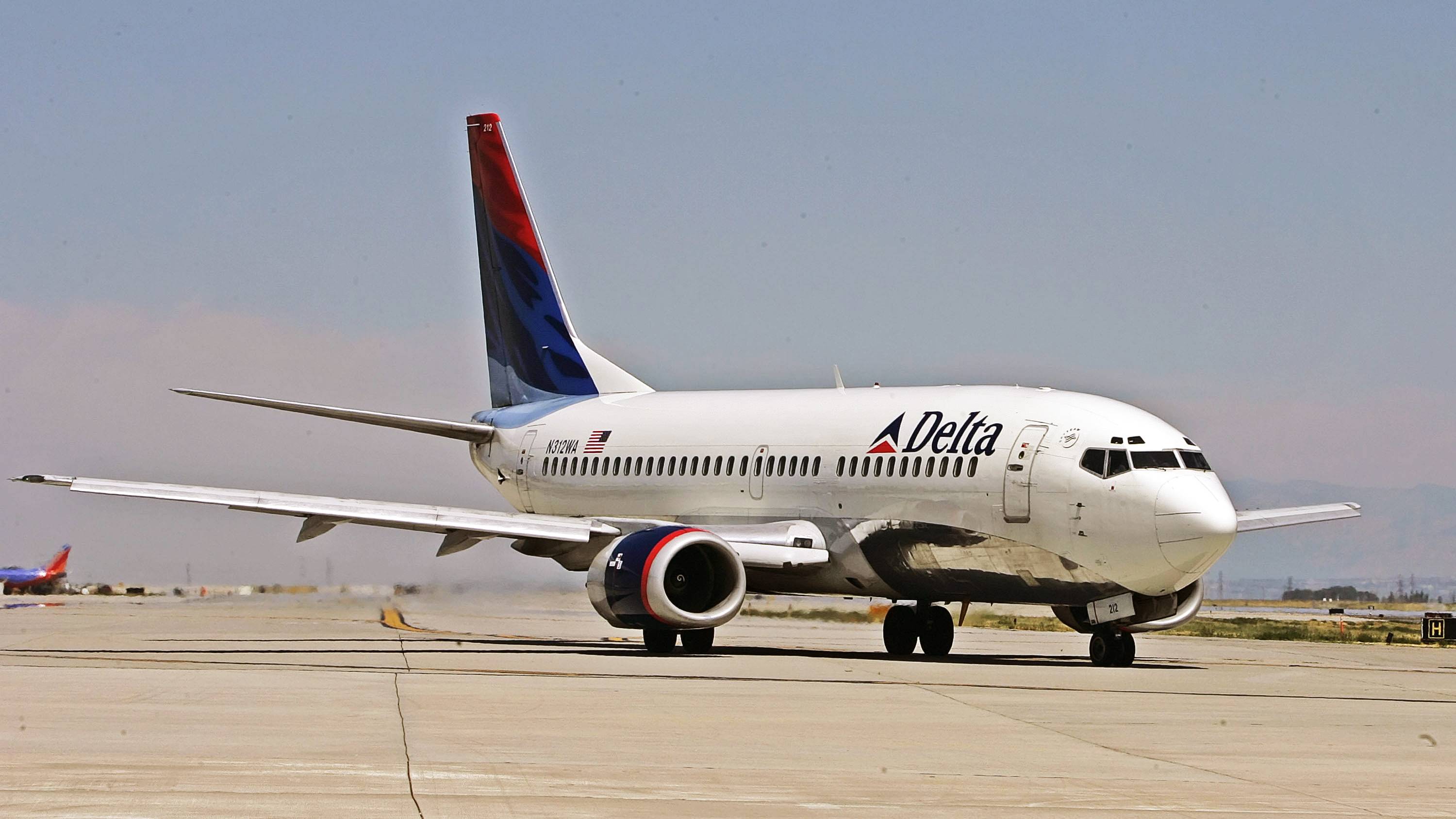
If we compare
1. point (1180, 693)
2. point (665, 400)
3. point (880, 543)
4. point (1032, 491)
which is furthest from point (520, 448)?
point (1180, 693)

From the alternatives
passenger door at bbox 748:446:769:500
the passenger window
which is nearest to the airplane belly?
the passenger window

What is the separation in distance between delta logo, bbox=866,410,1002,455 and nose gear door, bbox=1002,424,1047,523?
400 mm

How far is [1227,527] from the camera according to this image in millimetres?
23094

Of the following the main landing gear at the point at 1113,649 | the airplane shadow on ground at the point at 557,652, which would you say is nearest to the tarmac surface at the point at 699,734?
the airplane shadow on ground at the point at 557,652

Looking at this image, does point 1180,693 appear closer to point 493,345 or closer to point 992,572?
point 992,572

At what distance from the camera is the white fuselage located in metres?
23.5

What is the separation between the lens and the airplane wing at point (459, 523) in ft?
84.3

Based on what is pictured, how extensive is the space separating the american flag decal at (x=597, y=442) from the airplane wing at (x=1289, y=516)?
10582mm

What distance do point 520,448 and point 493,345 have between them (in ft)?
12.2

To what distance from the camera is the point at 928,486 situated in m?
25.6

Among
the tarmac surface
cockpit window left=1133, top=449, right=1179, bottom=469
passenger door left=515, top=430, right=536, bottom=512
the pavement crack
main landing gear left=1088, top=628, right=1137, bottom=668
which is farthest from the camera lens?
passenger door left=515, top=430, right=536, bottom=512

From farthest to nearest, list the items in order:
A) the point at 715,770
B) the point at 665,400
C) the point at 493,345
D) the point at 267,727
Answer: the point at 493,345 → the point at 665,400 → the point at 267,727 → the point at 715,770

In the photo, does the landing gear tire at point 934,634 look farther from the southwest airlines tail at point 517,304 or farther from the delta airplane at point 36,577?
the delta airplane at point 36,577

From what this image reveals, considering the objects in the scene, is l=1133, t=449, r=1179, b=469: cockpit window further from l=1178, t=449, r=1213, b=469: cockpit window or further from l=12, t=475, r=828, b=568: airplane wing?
l=12, t=475, r=828, b=568: airplane wing
